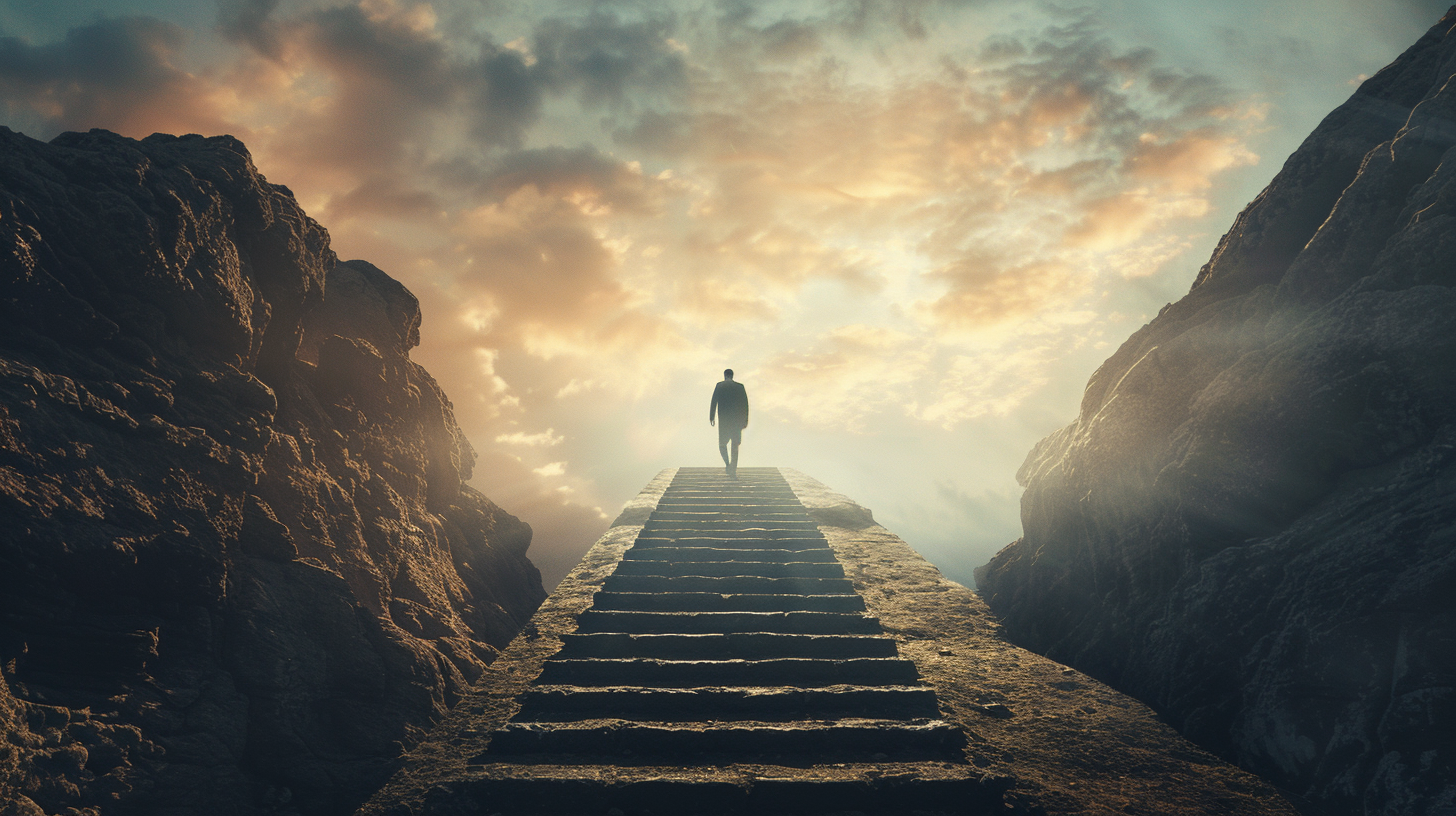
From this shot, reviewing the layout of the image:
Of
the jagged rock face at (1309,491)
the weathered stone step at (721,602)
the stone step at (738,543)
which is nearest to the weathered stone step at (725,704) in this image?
the weathered stone step at (721,602)

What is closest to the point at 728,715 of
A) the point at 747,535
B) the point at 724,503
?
the point at 747,535

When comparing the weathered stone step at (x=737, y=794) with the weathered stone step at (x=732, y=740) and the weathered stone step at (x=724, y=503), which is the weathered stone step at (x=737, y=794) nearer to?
the weathered stone step at (x=732, y=740)

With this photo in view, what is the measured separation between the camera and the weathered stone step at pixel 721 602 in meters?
5.49

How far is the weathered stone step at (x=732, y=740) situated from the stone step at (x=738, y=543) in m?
3.36

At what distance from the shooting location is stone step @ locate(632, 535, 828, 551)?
23.5ft

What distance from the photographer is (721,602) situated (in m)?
5.54

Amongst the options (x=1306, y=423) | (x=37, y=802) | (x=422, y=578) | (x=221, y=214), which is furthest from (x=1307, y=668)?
(x=221, y=214)

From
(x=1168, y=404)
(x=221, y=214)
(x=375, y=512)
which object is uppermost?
(x=221, y=214)

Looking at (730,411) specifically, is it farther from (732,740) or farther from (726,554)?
(732,740)

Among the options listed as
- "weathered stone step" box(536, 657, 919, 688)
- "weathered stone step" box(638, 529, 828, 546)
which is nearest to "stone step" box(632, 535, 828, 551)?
"weathered stone step" box(638, 529, 828, 546)

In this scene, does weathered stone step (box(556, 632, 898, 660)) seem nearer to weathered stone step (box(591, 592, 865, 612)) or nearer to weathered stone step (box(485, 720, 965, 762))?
weathered stone step (box(591, 592, 865, 612))

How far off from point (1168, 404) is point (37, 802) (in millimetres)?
7648

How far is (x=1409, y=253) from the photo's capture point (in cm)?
405

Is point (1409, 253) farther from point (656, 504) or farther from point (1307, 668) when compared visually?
point (656, 504)
